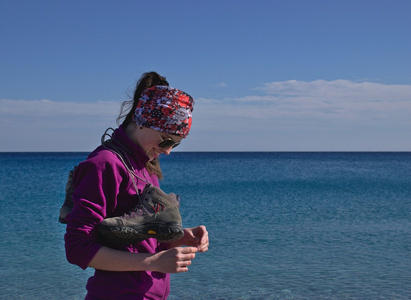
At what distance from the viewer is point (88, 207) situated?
1715mm

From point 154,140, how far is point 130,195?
24cm

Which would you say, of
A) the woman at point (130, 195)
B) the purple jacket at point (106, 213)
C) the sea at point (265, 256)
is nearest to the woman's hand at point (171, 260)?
the woman at point (130, 195)

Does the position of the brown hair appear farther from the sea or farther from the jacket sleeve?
the sea

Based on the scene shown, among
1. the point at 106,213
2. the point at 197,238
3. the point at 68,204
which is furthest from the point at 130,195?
the point at 197,238

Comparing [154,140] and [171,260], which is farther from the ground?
[154,140]

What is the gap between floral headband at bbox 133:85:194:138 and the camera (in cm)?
188

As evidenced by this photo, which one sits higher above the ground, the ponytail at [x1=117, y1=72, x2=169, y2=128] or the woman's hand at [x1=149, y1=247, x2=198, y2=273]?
the ponytail at [x1=117, y1=72, x2=169, y2=128]

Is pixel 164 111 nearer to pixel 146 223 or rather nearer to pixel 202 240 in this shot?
pixel 146 223

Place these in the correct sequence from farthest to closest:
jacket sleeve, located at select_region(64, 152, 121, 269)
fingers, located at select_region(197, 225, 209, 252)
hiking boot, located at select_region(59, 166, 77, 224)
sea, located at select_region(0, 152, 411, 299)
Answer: sea, located at select_region(0, 152, 411, 299), fingers, located at select_region(197, 225, 209, 252), hiking boot, located at select_region(59, 166, 77, 224), jacket sleeve, located at select_region(64, 152, 121, 269)

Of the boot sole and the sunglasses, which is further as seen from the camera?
the sunglasses

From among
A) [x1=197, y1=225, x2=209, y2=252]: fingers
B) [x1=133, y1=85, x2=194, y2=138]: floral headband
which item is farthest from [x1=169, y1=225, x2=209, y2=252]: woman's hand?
[x1=133, y1=85, x2=194, y2=138]: floral headband

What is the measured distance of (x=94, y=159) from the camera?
1771 mm

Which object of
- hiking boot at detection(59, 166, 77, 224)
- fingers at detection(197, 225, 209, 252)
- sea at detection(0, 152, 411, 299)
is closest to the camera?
hiking boot at detection(59, 166, 77, 224)

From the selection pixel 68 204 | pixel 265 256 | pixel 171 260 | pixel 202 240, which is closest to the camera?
pixel 171 260
